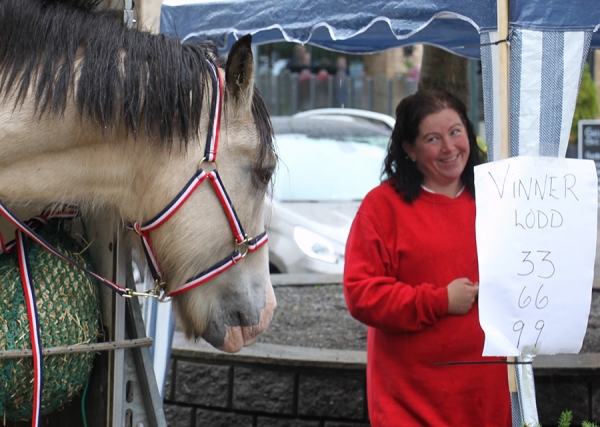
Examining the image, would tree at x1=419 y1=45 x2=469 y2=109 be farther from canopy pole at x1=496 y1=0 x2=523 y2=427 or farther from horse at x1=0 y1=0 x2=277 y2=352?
horse at x1=0 y1=0 x2=277 y2=352

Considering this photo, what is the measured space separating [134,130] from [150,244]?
1.04 ft

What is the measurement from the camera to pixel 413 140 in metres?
3.13

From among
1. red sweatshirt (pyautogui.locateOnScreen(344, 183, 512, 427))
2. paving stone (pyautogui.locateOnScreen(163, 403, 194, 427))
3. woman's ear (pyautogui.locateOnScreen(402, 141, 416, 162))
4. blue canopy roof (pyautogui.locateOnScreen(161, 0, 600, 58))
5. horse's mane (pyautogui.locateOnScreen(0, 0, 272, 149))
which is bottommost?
paving stone (pyautogui.locateOnScreen(163, 403, 194, 427))

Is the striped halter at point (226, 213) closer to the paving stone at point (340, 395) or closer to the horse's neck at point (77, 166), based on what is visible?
the horse's neck at point (77, 166)

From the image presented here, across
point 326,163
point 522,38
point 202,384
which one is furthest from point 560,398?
point 326,163

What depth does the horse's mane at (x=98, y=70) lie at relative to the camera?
204 cm

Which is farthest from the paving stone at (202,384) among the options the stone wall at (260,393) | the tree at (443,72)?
the tree at (443,72)

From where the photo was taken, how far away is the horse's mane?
2.04 metres

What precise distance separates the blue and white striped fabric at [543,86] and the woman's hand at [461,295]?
542 mm

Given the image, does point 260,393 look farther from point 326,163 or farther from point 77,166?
point 326,163

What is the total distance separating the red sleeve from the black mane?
41.1 inches

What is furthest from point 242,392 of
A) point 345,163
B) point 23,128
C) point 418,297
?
point 345,163

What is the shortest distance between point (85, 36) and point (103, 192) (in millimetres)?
397

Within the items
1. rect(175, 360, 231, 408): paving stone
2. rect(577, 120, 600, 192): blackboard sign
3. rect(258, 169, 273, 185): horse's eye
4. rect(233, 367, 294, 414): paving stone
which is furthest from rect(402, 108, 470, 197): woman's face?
rect(577, 120, 600, 192): blackboard sign
